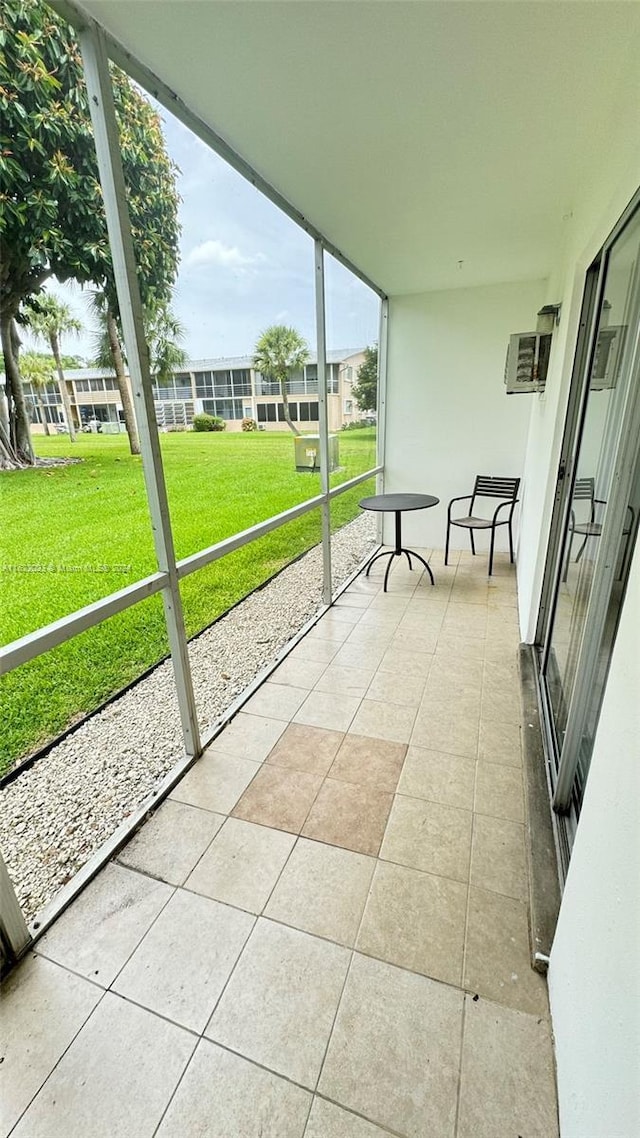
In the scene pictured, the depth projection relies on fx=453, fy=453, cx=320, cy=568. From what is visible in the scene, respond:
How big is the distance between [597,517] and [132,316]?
1.74 meters

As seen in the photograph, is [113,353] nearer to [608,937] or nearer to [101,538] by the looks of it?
[101,538]

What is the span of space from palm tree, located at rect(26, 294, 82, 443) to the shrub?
0.64m

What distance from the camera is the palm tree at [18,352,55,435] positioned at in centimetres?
135

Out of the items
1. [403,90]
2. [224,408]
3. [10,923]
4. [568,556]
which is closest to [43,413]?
[224,408]

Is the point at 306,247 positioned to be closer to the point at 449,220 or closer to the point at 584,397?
the point at 449,220

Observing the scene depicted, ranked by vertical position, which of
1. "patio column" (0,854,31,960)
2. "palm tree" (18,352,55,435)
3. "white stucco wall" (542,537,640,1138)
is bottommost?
"patio column" (0,854,31,960)

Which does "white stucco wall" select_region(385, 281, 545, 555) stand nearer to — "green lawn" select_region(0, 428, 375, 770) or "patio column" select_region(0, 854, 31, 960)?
"green lawn" select_region(0, 428, 375, 770)

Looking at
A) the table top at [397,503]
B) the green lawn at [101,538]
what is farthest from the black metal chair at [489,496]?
the green lawn at [101,538]

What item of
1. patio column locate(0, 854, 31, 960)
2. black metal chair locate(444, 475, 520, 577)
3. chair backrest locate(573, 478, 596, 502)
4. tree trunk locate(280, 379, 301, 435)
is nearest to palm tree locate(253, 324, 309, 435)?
tree trunk locate(280, 379, 301, 435)

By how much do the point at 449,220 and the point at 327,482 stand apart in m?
1.72

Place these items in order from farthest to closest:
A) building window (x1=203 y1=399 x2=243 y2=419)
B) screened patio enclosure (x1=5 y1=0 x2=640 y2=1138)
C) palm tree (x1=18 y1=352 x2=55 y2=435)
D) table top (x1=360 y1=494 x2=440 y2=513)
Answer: table top (x1=360 y1=494 x2=440 y2=513)
building window (x1=203 y1=399 x2=243 y2=419)
palm tree (x1=18 y1=352 x2=55 y2=435)
screened patio enclosure (x1=5 y1=0 x2=640 y2=1138)

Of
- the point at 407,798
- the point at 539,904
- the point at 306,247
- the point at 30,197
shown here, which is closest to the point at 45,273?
the point at 30,197

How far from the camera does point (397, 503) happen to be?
394 centimetres

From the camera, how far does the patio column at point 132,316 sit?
1.36 metres
